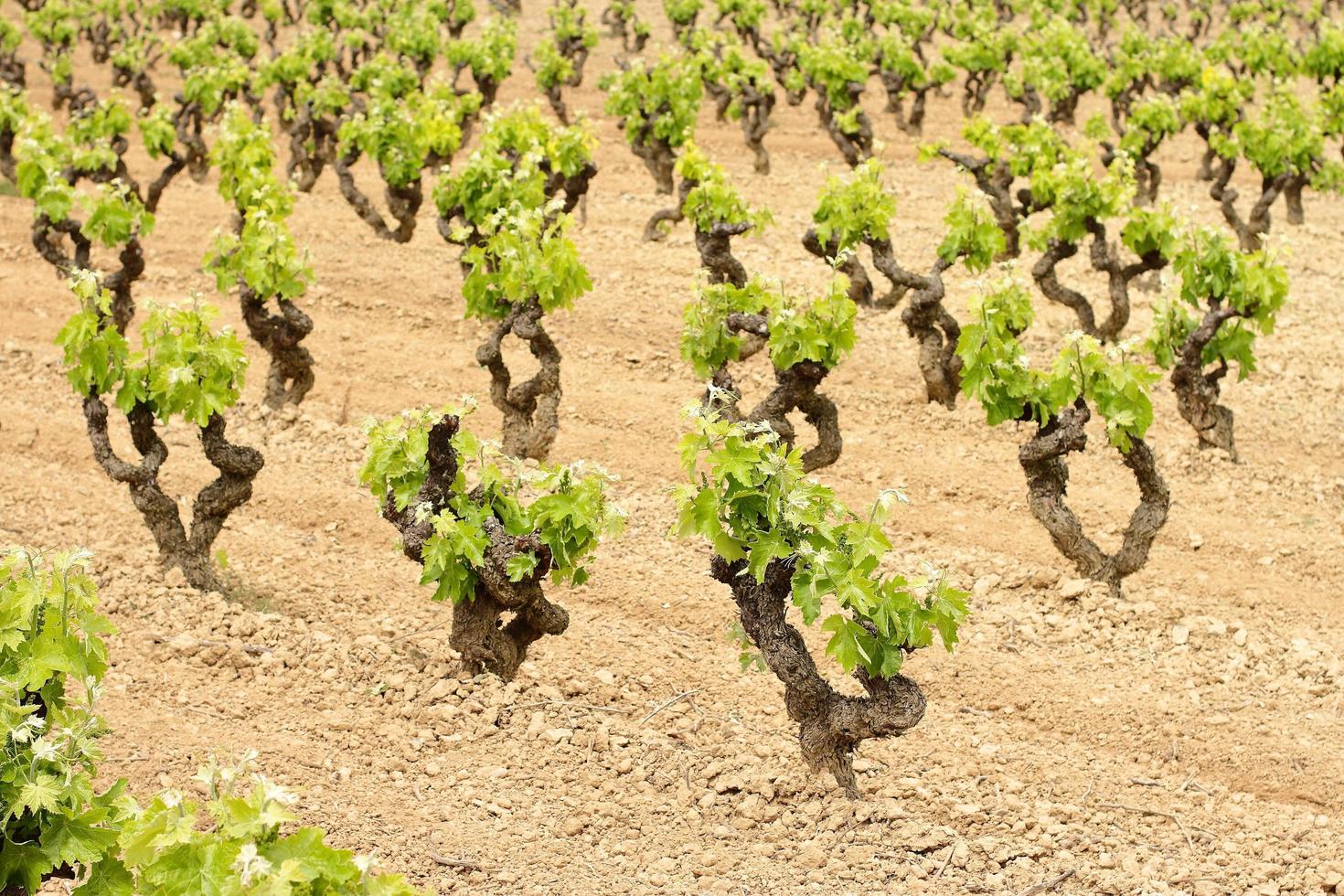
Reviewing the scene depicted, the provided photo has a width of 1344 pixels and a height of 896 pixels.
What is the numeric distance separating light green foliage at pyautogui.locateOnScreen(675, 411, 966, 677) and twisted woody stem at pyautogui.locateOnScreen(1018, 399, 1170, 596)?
337cm

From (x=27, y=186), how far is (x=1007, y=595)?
1082 centimetres

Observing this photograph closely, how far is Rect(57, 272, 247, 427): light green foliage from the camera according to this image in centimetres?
1000

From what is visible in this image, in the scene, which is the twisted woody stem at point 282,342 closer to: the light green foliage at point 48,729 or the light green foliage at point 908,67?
the light green foliage at point 48,729

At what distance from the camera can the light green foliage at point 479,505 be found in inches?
333

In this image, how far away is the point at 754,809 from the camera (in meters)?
8.34

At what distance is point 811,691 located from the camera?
8.05 meters

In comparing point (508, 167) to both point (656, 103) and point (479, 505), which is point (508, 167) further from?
point (656, 103)

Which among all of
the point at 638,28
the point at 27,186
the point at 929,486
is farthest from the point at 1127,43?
the point at 27,186

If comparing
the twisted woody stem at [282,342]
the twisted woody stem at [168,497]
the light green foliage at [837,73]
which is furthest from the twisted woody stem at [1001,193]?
the twisted woody stem at [168,497]

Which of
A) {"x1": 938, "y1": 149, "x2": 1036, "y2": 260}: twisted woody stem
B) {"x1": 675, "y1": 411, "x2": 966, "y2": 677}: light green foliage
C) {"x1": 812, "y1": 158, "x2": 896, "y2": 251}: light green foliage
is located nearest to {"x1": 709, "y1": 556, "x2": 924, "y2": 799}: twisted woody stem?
{"x1": 675, "y1": 411, "x2": 966, "y2": 677}: light green foliage

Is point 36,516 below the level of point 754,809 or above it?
below

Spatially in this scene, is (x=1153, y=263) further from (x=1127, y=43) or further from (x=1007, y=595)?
(x=1127, y=43)

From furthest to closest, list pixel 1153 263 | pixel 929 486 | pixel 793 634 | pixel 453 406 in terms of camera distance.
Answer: pixel 1153 263, pixel 929 486, pixel 453 406, pixel 793 634

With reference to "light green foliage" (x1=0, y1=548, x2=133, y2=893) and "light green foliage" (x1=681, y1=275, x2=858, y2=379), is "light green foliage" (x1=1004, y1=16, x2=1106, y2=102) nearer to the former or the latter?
"light green foliage" (x1=681, y1=275, x2=858, y2=379)
